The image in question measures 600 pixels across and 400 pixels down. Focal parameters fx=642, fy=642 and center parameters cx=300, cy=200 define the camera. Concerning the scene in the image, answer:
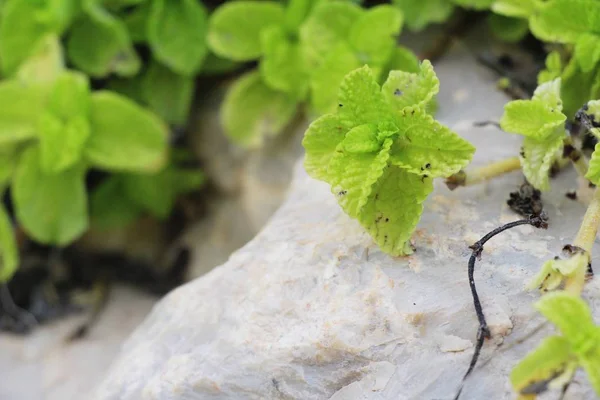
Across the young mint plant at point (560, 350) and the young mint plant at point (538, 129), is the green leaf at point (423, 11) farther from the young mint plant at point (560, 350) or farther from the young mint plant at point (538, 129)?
the young mint plant at point (560, 350)

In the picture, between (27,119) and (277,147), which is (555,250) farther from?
(27,119)

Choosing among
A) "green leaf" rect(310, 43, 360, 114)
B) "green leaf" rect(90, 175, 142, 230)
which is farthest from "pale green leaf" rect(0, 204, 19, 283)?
"green leaf" rect(310, 43, 360, 114)

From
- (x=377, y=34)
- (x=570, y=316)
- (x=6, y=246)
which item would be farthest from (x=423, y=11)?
(x=6, y=246)

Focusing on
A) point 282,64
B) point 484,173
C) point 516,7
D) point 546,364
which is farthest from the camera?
A: point 282,64

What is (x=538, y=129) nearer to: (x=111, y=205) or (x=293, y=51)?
(x=293, y=51)

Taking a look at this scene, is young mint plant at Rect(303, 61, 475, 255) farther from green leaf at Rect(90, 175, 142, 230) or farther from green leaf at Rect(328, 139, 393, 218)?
green leaf at Rect(90, 175, 142, 230)

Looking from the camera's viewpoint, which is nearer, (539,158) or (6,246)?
(539,158)

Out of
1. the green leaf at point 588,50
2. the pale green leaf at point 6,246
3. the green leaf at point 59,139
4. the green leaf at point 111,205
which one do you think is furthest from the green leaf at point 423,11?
the pale green leaf at point 6,246

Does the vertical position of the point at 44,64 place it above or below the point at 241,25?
below
